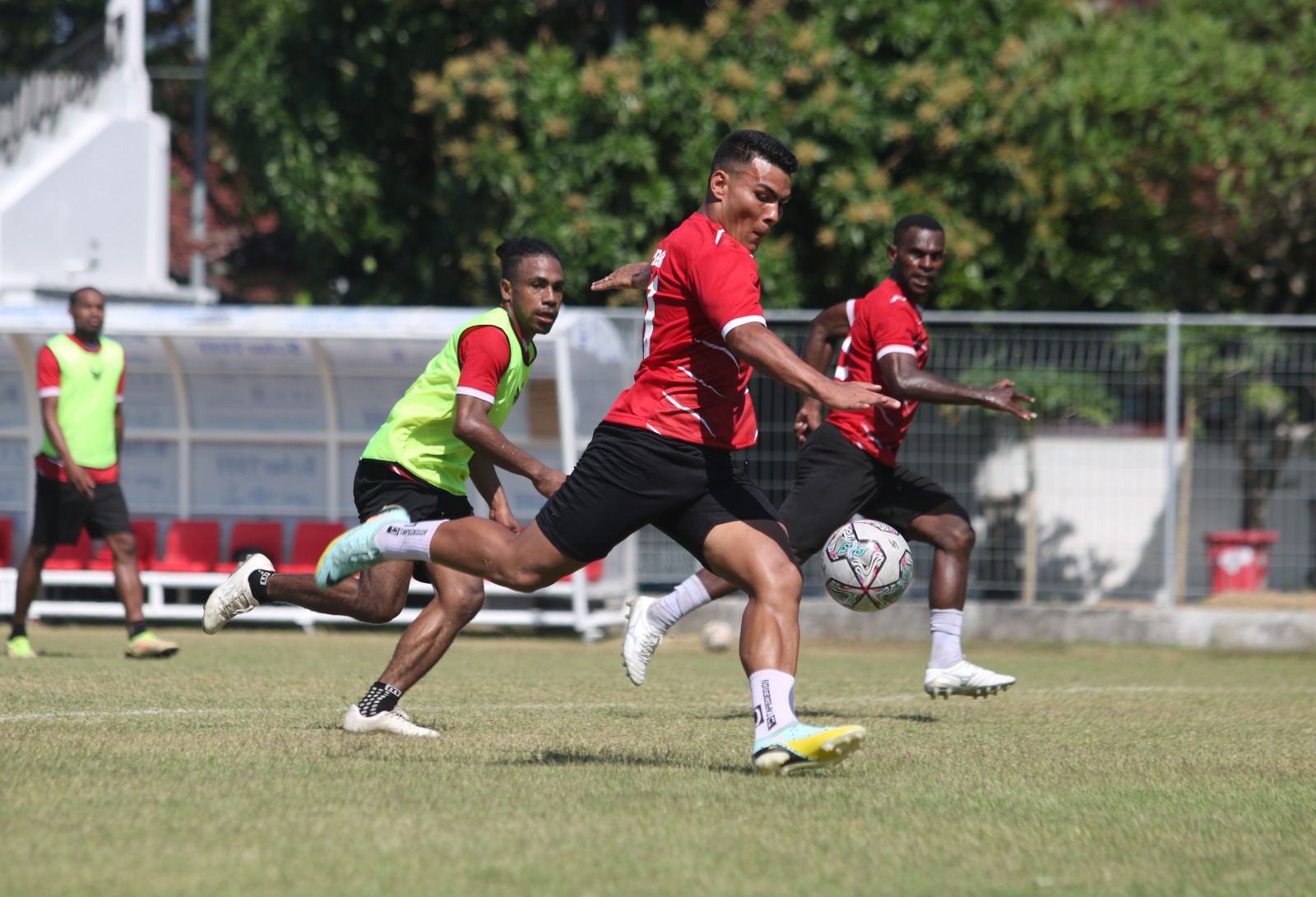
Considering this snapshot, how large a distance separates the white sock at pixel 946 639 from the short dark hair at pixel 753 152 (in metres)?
2.76

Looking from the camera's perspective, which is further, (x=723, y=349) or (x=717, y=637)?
(x=717, y=637)

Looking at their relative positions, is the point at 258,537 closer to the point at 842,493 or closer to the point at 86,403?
the point at 86,403

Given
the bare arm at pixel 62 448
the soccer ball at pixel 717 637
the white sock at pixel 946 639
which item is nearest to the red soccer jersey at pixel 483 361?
the white sock at pixel 946 639

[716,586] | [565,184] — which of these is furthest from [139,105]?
[716,586]

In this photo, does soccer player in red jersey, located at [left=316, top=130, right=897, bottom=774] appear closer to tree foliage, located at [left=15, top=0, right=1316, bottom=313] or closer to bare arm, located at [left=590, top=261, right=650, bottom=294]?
bare arm, located at [left=590, top=261, right=650, bottom=294]

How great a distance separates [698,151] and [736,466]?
934 centimetres

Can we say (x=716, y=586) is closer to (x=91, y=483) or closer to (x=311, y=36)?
(x=91, y=483)

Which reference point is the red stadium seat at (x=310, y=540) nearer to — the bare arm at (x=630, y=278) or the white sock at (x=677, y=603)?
the white sock at (x=677, y=603)

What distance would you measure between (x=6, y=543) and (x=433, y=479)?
919cm

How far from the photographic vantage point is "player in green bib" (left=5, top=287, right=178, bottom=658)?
9.69 metres

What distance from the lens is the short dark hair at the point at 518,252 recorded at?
6.14 m

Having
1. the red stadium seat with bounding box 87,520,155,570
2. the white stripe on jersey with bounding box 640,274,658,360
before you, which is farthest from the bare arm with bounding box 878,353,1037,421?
the red stadium seat with bounding box 87,520,155,570

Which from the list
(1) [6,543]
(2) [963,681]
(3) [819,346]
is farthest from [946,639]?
(1) [6,543]

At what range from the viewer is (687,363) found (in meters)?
5.26
